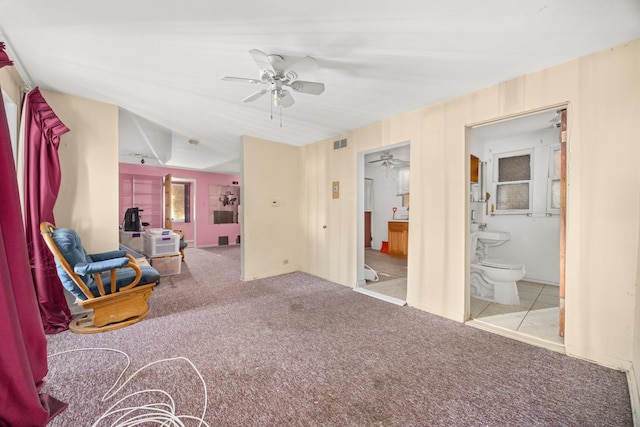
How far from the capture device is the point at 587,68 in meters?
1.90

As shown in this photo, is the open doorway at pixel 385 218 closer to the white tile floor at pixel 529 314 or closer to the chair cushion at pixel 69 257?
the white tile floor at pixel 529 314

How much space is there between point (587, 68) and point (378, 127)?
194cm

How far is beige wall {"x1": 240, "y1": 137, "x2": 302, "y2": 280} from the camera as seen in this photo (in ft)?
13.2

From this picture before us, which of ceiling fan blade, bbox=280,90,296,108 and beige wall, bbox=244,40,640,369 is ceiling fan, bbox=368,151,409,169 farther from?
ceiling fan blade, bbox=280,90,296,108

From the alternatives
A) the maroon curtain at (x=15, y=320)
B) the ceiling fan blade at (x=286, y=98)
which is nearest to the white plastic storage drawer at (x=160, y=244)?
the maroon curtain at (x=15, y=320)

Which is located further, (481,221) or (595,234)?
(481,221)

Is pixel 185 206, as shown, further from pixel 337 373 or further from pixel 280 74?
pixel 337 373

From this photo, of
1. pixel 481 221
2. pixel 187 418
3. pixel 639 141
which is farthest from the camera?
pixel 481 221

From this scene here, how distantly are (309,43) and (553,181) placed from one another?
413 centimetres

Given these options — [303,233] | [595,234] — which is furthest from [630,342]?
[303,233]

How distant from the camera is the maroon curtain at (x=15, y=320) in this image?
104 centimetres

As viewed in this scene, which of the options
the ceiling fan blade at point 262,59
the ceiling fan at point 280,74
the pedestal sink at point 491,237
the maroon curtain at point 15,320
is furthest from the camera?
the pedestal sink at point 491,237

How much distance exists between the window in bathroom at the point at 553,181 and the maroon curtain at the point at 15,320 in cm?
547

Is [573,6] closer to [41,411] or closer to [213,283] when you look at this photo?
[41,411]
